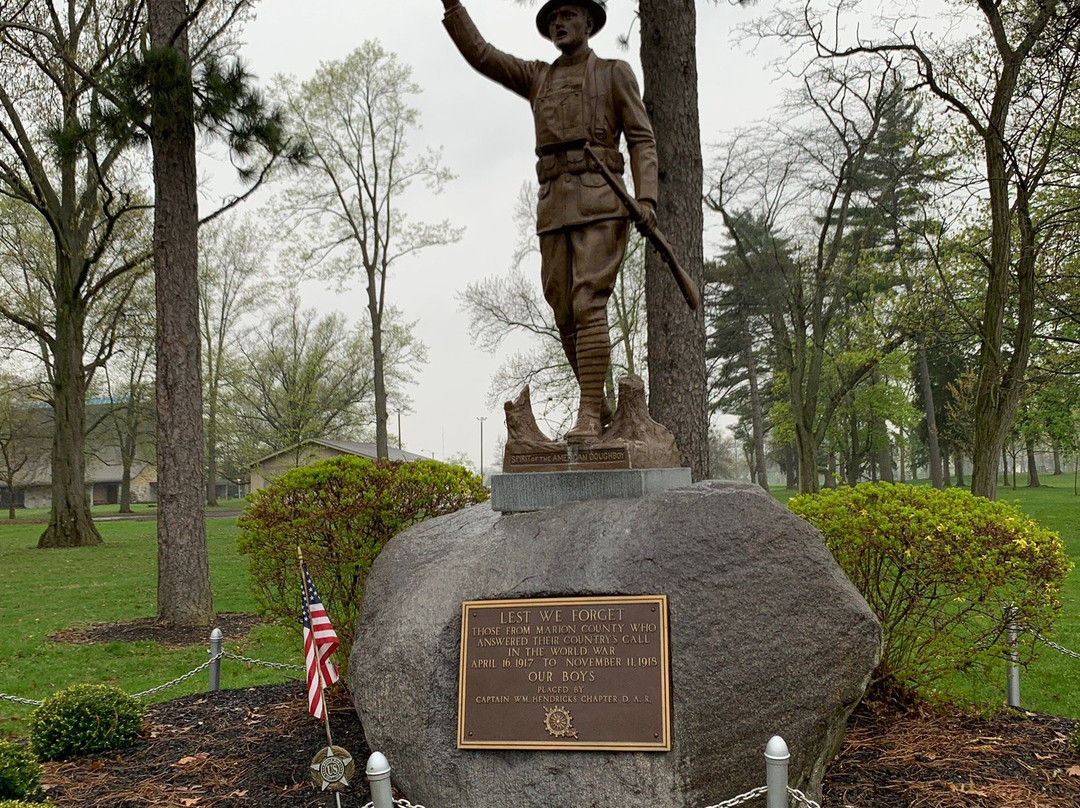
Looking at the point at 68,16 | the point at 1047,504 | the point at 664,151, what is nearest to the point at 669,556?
the point at 664,151

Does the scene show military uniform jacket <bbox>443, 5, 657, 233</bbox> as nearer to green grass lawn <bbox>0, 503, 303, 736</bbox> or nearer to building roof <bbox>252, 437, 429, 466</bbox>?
green grass lawn <bbox>0, 503, 303, 736</bbox>

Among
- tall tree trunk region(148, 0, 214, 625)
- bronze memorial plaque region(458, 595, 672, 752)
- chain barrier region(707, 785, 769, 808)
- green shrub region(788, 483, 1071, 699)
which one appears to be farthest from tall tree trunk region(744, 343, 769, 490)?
chain barrier region(707, 785, 769, 808)

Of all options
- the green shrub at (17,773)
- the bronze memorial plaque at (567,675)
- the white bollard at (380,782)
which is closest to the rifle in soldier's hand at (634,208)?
the bronze memorial plaque at (567,675)

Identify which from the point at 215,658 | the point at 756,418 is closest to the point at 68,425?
the point at 215,658

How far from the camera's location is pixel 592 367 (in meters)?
5.28

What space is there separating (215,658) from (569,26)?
5333mm

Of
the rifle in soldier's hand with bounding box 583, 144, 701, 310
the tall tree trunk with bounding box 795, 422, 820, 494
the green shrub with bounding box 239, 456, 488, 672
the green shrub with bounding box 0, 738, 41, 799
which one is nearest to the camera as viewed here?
the green shrub with bounding box 0, 738, 41, 799

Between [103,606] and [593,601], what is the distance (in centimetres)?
1053

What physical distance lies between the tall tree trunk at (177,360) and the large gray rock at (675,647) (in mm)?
5957

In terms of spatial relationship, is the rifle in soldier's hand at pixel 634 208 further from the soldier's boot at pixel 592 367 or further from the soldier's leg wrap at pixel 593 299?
the soldier's boot at pixel 592 367

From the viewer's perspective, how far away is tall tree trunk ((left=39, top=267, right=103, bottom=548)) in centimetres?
1808

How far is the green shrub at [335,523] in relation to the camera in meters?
6.01

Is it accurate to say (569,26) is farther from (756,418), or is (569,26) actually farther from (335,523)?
(756,418)

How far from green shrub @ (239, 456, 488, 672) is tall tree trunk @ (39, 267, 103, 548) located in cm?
1446
